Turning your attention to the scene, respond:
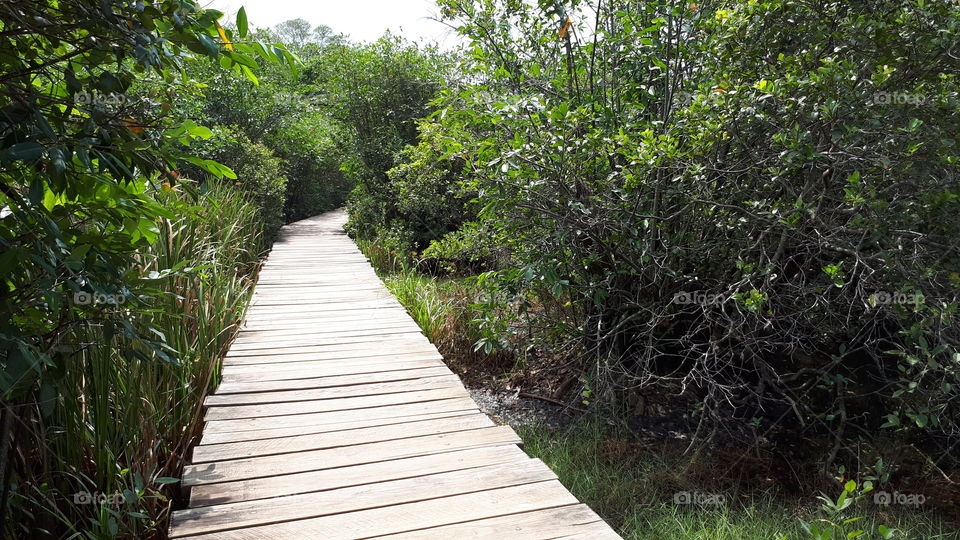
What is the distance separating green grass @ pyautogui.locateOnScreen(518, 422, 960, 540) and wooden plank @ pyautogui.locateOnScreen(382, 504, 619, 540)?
1.08m

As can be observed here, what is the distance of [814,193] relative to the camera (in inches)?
138

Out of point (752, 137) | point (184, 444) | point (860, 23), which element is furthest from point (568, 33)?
point (184, 444)

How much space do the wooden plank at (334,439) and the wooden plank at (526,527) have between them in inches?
31.9

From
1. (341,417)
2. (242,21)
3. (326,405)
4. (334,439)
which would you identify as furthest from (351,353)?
(242,21)

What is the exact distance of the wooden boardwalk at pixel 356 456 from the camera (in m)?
2.20

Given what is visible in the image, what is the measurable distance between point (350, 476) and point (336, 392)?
101 centimetres

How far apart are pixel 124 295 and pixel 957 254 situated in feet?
13.2

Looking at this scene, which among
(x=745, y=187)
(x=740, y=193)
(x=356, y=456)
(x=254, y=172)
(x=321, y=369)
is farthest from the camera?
(x=254, y=172)

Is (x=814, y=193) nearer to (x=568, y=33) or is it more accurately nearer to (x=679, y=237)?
(x=679, y=237)

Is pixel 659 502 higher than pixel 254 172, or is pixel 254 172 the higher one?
pixel 254 172

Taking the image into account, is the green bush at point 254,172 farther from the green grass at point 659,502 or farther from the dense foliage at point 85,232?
the dense foliage at point 85,232

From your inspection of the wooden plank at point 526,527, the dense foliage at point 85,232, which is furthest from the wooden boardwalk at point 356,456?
the dense foliage at point 85,232

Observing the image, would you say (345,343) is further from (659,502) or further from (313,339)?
(659,502)

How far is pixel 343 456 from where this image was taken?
8.93 feet
